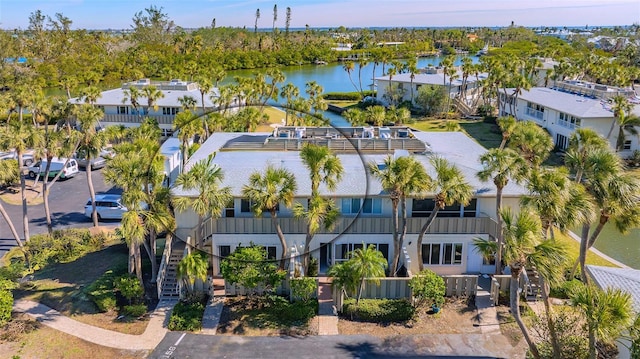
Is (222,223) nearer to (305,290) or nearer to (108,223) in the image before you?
(305,290)

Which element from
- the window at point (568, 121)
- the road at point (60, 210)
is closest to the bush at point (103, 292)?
the road at point (60, 210)

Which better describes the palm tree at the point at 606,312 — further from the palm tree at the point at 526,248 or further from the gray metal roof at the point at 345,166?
the gray metal roof at the point at 345,166

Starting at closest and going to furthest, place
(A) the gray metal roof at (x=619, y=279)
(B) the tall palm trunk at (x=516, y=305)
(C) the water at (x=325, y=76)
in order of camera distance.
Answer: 1. (B) the tall palm trunk at (x=516, y=305)
2. (A) the gray metal roof at (x=619, y=279)
3. (C) the water at (x=325, y=76)

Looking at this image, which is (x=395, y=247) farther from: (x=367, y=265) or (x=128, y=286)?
(x=128, y=286)

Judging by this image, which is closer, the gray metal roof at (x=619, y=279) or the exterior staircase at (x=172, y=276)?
the gray metal roof at (x=619, y=279)

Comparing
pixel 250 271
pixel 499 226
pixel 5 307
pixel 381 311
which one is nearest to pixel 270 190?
pixel 250 271

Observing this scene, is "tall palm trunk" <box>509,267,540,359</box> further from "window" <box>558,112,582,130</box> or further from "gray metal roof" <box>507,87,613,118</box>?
"window" <box>558,112,582,130</box>

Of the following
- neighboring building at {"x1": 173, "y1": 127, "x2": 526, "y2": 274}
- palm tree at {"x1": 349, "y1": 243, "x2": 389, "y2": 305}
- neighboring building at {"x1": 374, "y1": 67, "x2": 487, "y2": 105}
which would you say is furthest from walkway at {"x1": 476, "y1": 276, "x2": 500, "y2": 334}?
neighboring building at {"x1": 374, "y1": 67, "x2": 487, "y2": 105}
